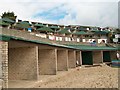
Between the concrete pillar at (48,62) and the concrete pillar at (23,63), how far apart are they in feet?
17.6

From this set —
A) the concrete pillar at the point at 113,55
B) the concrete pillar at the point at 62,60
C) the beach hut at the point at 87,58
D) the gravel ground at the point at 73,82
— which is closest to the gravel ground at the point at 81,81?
the gravel ground at the point at 73,82

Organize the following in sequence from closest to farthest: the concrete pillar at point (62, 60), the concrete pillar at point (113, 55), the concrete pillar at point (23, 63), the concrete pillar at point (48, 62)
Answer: the concrete pillar at point (23, 63) → the concrete pillar at point (48, 62) → the concrete pillar at point (62, 60) → the concrete pillar at point (113, 55)

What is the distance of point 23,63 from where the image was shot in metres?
16.5

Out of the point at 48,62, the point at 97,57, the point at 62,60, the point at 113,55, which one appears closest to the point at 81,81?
the point at 48,62

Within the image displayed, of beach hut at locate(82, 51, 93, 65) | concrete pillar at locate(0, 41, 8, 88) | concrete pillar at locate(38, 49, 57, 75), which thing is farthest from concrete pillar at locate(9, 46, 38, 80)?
beach hut at locate(82, 51, 93, 65)

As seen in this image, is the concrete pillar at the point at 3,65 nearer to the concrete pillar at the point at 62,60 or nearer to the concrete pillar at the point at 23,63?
the concrete pillar at the point at 23,63

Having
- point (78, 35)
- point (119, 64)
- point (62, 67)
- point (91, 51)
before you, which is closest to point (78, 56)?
point (91, 51)

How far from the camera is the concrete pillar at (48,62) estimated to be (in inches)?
864

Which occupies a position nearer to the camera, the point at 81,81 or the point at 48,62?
the point at 81,81

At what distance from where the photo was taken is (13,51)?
17109 millimetres

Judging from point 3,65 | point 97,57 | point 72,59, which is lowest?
point 72,59

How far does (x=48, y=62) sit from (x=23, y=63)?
5.89 metres

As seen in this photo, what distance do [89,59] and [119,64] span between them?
9202 mm

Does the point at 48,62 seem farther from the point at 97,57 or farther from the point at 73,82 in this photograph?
the point at 97,57
